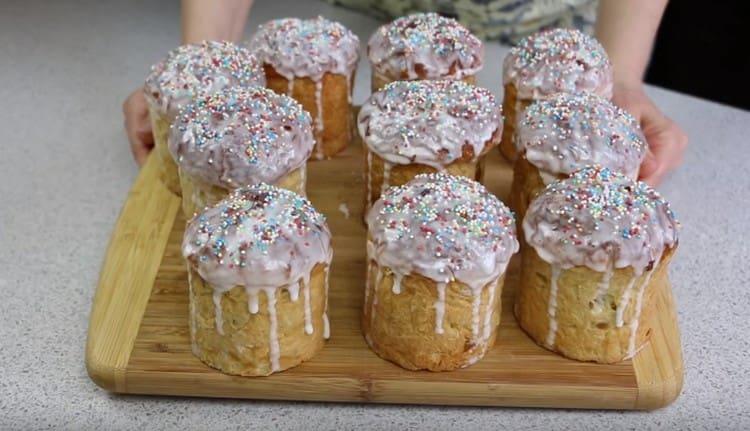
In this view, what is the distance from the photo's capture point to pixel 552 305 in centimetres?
136

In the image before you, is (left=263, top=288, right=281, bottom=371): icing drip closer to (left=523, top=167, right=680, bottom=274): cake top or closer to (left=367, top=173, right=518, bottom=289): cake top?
(left=367, top=173, right=518, bottom=289): cake top

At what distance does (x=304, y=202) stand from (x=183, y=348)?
29 cm

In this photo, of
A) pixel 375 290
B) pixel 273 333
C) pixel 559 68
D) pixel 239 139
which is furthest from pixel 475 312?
pixel 559 68

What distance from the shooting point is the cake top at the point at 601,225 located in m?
1.28

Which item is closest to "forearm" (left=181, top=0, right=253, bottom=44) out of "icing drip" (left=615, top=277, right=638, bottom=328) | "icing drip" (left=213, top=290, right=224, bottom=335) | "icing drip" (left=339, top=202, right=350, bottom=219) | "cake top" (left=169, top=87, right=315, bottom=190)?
"cake top" (left=169, top=87, right=315, bottom=190)

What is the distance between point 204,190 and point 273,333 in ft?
1.21

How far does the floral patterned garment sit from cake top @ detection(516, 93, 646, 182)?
77cm

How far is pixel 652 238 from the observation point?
51.0 inches

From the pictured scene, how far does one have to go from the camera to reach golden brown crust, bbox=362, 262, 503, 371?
1299mm

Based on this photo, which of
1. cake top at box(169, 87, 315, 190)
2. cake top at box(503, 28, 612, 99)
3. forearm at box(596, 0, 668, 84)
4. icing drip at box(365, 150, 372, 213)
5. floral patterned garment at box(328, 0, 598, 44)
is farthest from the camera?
floral patterned garment at box(328, 0, 598, 44)

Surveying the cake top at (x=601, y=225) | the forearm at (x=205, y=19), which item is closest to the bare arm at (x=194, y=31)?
the forearm at (x=205, y=19)

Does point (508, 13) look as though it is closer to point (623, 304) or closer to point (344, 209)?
point (344, 209)

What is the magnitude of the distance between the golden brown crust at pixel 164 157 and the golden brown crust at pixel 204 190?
0.11 metres

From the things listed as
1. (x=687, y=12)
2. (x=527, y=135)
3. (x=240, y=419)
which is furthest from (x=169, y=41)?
(x=687, y=12)
